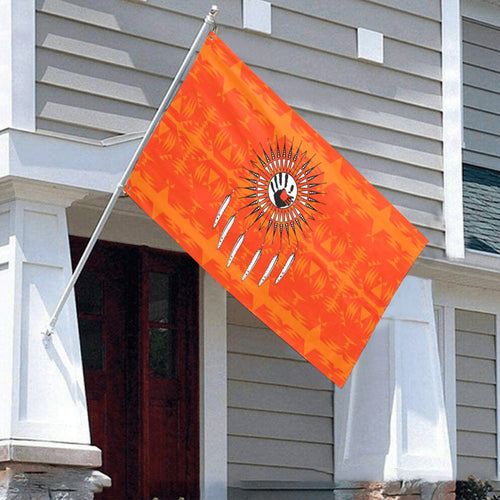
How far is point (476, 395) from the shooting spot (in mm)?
10500

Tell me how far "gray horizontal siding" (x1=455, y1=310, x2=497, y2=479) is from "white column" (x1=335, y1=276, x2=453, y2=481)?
3.71ft

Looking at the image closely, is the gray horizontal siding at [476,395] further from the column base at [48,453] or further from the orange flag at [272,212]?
the column base at [48,453]

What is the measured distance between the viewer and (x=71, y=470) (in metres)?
6.96

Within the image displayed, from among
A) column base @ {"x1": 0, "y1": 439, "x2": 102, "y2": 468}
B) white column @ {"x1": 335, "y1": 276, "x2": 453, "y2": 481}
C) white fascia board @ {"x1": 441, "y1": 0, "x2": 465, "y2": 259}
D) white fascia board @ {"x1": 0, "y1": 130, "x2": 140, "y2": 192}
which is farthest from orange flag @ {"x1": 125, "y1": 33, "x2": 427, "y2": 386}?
white fascia board @ {"x1": 441, "y1": 0, "x2": 465, "y2": 259}

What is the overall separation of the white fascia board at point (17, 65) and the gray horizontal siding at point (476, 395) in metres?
4.27

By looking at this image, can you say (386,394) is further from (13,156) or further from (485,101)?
(485,101)

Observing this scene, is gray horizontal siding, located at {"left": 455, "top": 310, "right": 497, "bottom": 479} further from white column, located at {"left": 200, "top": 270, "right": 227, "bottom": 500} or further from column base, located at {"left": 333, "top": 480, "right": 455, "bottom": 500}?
white column, located at {"left": 200, "top": 270, "right": 227, "bottom": 500}

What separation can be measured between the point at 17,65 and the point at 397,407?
341 cm

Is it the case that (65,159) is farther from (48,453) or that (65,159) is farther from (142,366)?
(142,366)

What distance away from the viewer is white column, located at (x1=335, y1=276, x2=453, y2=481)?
9.00m

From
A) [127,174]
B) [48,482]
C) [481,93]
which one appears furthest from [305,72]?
[48,482]

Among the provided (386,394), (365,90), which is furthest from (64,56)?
(386,394)

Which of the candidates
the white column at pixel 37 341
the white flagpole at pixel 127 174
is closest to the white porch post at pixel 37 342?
the white column at pixel 37 341

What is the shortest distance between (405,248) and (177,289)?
69.2 inches
